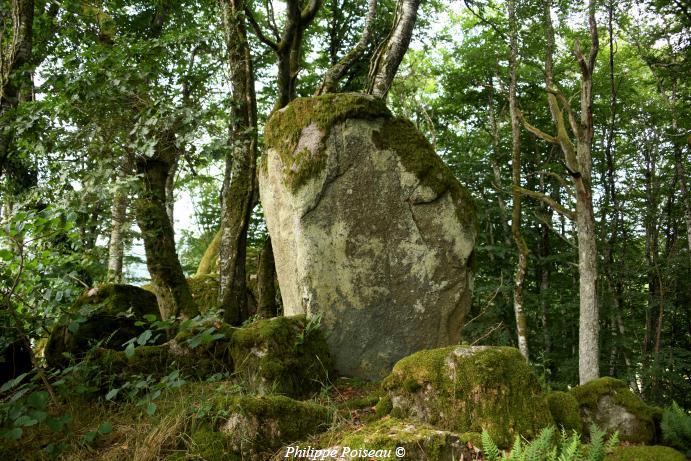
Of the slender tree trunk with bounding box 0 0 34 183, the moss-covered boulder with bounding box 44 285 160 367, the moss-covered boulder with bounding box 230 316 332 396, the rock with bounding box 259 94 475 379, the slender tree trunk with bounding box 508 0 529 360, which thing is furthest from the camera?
the slender tree trunk with bounding box 508 0 529 360

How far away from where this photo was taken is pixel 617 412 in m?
3.98

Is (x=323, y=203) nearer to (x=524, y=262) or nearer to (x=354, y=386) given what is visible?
(x=354, y=386)

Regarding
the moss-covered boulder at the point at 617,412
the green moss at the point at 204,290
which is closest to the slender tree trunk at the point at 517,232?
the moss-covered boulder at the point at 617,412

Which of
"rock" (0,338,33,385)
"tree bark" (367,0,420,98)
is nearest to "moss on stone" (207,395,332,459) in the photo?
"rock" (0,338,33,385)

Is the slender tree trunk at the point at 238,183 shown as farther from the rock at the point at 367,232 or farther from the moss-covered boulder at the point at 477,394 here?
the moss-covered boulder at the point at 477,394

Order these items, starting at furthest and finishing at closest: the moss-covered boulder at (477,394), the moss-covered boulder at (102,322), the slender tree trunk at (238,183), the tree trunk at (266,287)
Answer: the tree trunk at (266,287) < the slender tree trunk at (238,183) < the moss-covered boulder at (102,322) < the moss-covered boulder at (477,394)

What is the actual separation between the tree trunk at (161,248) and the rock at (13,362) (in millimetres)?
2037

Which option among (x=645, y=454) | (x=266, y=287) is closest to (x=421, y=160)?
(x=266, y=287)

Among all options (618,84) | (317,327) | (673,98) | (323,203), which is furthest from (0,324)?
(673,98)

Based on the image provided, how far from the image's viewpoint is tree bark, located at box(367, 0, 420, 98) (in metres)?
7.15

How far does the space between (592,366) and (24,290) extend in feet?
27.4

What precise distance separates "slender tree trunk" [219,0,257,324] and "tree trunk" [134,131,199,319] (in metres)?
0.57

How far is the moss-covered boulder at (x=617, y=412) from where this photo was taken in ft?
12.8

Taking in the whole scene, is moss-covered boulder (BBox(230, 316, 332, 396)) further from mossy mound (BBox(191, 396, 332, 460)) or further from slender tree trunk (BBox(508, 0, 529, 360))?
slender tree trunk (BBox(508, 0, 529, 360))
